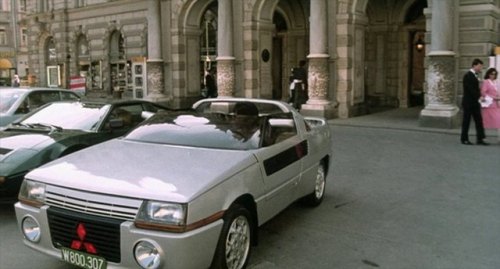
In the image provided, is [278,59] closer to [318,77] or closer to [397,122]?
[318,77]

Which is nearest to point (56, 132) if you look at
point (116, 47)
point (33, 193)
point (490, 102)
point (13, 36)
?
point (33, 193)

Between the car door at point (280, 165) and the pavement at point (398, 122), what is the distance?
789 cm

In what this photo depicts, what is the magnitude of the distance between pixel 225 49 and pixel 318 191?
13.7 metres

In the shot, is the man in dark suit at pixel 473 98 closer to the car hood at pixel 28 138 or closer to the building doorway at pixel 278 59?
the car hood at pixel 28 138

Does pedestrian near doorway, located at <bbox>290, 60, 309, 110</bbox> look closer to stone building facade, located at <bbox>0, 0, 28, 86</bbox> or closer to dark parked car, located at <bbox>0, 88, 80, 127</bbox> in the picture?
dark parked car, located at <bbox>0, 88, 80, 127</bbox>

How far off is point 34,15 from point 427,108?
28.0m

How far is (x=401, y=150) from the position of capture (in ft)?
36.3

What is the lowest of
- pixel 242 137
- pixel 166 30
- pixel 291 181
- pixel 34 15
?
pixel 291 181

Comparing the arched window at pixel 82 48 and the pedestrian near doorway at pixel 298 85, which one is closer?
the pedestrian near doorway at pixel 298 85

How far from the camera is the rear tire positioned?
6.56 m

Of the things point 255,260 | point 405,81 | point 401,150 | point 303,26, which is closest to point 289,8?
point 303,26

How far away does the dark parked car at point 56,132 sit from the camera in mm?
6142

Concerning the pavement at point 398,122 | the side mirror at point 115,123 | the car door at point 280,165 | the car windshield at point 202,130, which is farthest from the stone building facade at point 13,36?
the car door at point 280,165

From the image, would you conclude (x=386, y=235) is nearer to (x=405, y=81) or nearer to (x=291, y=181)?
(x=291, y=181)
